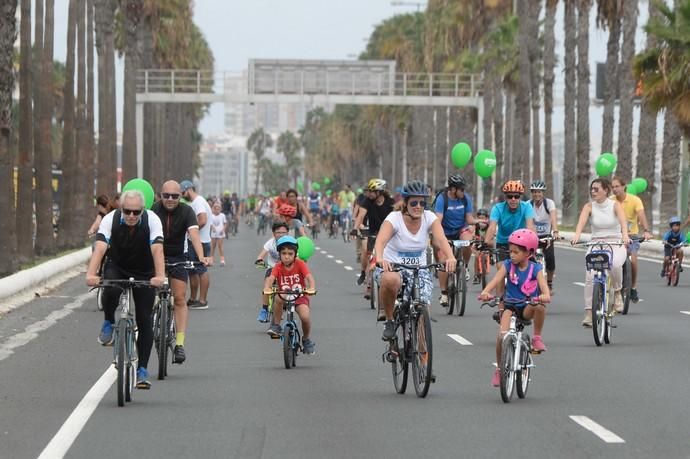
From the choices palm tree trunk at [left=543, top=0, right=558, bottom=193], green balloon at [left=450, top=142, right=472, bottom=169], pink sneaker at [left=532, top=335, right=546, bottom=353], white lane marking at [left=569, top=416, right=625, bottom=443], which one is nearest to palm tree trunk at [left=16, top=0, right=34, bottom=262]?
green balloon at [left=450, top=142, right=472, bottom=169]

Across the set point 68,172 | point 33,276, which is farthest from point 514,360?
point 68,172

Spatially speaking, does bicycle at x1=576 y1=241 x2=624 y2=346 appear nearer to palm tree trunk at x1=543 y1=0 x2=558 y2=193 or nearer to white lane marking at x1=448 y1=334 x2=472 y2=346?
white lane marking at x1=448 y1=334 x2=472 y2=346

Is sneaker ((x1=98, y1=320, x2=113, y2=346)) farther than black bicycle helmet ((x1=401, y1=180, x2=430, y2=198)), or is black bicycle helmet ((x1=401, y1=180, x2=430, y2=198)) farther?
sneaker ((x1=98, y1=320, x2=113, y2=346))

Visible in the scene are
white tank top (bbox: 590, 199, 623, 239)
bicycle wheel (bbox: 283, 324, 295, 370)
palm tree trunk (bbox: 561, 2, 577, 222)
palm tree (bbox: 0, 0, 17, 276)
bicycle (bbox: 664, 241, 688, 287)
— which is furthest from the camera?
palm tree trunk (bbox: 561, 2, 577, 222)

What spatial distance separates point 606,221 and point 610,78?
37.7 metres

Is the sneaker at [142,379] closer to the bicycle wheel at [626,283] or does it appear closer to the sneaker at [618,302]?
the bicycle wheel at [626,283]

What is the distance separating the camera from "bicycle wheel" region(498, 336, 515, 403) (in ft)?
40.4

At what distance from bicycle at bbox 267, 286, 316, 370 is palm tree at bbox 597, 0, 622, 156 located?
41339 mm

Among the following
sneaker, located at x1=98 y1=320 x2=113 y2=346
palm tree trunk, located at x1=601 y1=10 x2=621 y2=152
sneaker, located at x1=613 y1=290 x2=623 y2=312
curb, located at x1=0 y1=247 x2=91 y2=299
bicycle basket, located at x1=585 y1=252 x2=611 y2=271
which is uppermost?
palm tree trunk, located at x1=601 y1=10 x2=621 y2=152

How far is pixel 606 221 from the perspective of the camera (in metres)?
18.8

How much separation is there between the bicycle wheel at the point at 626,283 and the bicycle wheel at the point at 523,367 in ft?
24.4

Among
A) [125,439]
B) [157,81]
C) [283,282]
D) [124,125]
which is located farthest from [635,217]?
[157,81]

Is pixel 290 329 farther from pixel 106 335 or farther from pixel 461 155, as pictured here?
pixel 461 155

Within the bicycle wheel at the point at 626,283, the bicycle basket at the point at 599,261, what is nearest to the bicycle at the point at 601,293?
the bicycle basket at the point at 599,261
